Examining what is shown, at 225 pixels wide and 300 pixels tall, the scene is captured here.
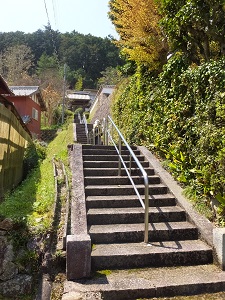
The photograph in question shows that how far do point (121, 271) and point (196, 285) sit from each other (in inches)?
36.7

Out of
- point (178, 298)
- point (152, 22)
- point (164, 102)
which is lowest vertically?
point (178, 298)

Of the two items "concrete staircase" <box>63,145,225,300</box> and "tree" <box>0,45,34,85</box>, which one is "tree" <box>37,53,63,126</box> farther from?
"concrete staircase" <box>63,145,225,300</box>

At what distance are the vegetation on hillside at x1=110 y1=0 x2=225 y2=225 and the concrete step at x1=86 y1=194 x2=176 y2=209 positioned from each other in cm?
51

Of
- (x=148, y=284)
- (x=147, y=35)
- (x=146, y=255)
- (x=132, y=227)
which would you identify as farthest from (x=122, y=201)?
(x=147, y=35)

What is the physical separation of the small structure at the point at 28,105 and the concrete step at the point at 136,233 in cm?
1760

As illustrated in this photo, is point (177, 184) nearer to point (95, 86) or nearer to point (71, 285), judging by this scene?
point (71, 285)

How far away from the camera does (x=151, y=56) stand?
865 centimetres

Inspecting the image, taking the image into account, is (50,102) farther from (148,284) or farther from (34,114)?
(148,284)

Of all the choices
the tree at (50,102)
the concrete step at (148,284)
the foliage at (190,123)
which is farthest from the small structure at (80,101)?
the concrete step at (148,284)

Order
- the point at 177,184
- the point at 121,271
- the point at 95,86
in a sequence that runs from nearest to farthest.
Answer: the point at 121,271, the point at 177,184, the point at 95,86

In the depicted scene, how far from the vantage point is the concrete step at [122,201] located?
498 cm

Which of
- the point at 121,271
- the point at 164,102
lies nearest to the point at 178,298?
the point at 121,271

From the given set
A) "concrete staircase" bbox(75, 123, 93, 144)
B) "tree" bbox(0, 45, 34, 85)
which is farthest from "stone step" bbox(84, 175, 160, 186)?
"tree" bbox(0, 45, 34, 85)

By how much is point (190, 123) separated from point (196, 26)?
2.26 metres
